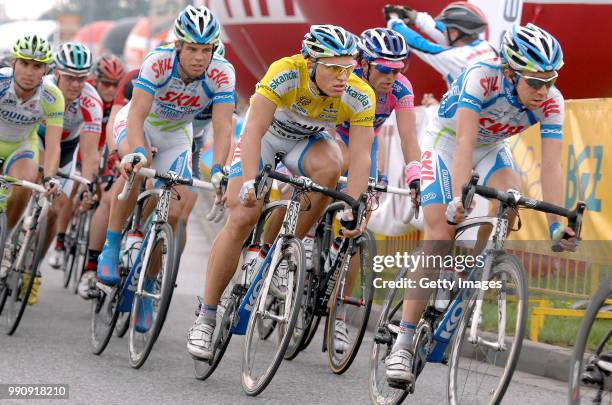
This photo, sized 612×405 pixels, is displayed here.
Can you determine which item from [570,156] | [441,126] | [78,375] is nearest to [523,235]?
[570,156]

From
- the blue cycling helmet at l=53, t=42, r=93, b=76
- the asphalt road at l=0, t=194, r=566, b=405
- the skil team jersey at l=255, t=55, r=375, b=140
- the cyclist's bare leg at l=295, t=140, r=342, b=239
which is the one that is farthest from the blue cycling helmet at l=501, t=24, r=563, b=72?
the blue cycling helmet at l=53, t=42, r=93, b=76

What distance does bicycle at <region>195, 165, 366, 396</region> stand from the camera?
6.66m

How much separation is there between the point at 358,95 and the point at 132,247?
1945 mm

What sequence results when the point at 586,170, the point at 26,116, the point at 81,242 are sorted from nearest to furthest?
the point at 26,116 → the point at 586,170 → the point at 81,242

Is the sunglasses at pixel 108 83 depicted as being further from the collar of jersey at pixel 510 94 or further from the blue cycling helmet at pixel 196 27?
the collar of jersey at pixel 510 94

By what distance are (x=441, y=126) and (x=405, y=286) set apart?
886mm

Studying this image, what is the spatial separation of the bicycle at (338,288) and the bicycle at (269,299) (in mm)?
637

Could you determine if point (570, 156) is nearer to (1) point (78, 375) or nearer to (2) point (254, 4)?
(1) point (78, 375)

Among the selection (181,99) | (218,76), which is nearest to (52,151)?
(181,99)

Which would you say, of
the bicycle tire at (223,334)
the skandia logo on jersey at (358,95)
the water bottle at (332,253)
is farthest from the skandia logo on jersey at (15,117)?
the skandia logo on jersey at (358,95)

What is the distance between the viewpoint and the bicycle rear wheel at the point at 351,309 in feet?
25.1

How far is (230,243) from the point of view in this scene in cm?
730

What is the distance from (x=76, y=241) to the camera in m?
11.9

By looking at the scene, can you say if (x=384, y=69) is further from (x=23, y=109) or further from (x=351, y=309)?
(x=23, y=109)
